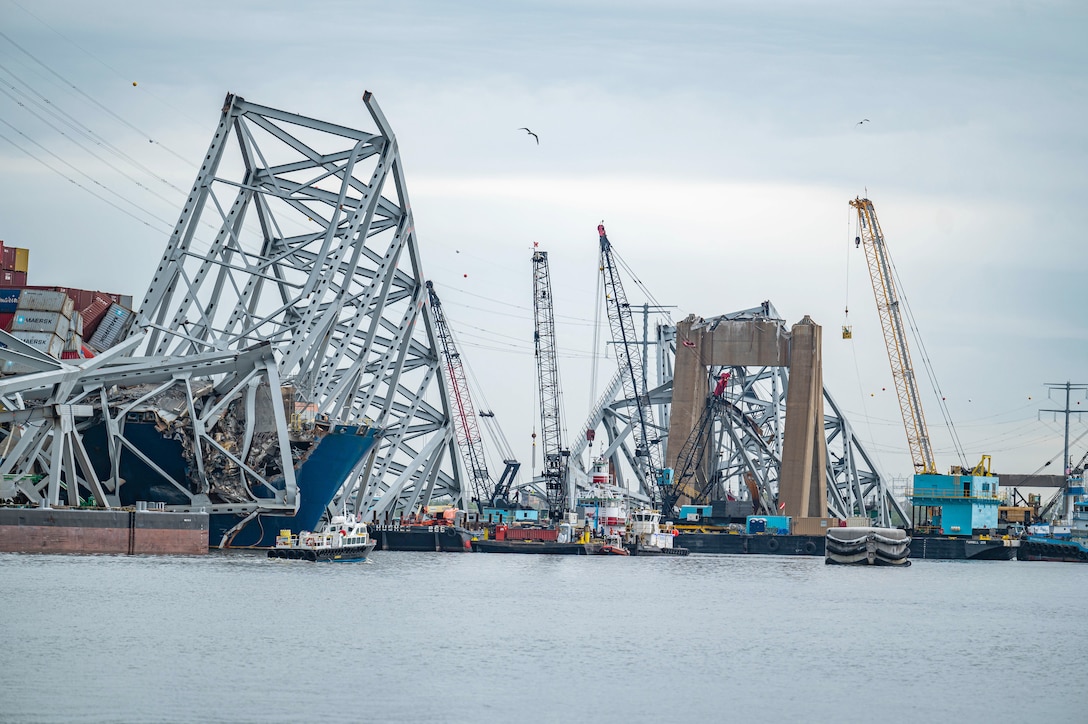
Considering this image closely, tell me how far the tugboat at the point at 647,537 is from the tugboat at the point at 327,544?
3759cm

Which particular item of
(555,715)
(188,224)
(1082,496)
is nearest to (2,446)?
(188,224)

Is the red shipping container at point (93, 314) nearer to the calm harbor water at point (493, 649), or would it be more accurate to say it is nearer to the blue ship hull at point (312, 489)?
the blue ship hull at point (312, 489)

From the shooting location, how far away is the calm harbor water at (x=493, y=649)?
130 feet

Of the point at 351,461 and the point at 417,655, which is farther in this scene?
the point at 351,461

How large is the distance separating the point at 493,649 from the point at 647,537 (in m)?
80.0

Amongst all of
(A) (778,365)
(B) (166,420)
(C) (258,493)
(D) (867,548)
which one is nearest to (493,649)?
(B) (166,420)

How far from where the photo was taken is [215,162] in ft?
305

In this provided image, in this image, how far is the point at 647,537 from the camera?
130 metres

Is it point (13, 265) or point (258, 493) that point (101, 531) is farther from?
point (13, 265)

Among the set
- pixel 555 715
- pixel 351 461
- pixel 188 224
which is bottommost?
pixel 555 715

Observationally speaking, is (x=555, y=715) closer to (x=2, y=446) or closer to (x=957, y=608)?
(x=957, y=608)

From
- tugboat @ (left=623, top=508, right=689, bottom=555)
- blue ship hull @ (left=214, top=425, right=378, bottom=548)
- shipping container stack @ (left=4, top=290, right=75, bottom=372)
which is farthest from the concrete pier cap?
shipping container stack @ (left=4, top=290, right=75, bottom=372)

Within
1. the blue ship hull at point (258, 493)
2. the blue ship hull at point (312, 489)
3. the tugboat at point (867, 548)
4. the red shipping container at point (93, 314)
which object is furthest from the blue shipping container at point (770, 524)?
the red shipping container at point (93, 314)

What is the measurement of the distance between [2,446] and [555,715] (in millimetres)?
56649
